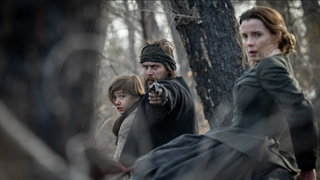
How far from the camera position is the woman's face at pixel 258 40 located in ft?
6.40

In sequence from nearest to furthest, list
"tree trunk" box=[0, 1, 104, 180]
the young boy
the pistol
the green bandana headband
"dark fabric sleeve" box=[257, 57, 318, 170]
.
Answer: "tree trunk" box=[0, 1, 104, 180]
"dark fabric sleeve" box=[257, 57, 318, 170]
the pistol
the green bandana headband
the young boy

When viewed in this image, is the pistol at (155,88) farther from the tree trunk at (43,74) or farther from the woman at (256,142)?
the tree trunk at (43,74)

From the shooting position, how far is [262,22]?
1974 mm

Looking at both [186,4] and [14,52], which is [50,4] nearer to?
[14,52]

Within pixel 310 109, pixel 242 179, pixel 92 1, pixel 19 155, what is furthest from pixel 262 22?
pixel 19 155

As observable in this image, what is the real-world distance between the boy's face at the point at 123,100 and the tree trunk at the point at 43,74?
2368 millimetres

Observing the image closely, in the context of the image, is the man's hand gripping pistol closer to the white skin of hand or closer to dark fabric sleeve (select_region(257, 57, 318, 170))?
the white skin of hand

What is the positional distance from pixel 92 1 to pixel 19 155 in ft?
1.65

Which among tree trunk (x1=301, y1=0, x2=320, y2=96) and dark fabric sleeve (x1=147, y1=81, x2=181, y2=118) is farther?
tree trunk (x1=301, y1=0, x2=320, y2=96)

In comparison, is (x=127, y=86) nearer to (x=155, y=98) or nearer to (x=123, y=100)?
(x=123, y=100)

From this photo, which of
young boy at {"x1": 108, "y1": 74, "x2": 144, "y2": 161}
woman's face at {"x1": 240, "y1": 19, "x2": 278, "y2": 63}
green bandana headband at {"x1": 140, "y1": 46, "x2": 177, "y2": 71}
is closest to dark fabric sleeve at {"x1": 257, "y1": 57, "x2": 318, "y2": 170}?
woman's face at {"x1": 240, "y1": 19, "x2": 278, "y2": 63}

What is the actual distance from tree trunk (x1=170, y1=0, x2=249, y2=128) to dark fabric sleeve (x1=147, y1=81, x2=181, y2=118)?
737mm

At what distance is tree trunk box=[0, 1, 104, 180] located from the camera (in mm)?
865

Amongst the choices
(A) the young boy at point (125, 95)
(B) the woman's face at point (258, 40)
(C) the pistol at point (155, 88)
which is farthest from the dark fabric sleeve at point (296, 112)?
(A) the young boy at point (125, 95)
